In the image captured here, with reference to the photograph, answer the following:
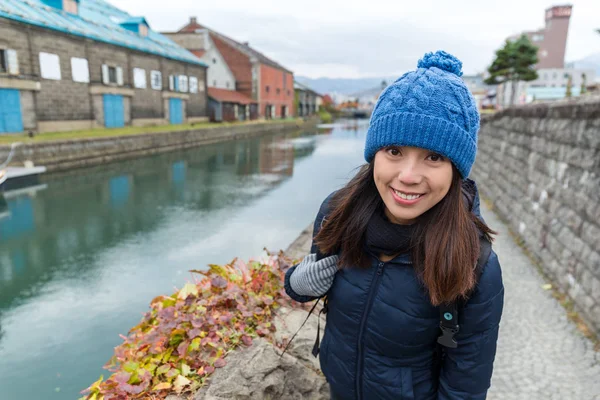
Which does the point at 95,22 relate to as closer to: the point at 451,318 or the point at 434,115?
the point at 434,115

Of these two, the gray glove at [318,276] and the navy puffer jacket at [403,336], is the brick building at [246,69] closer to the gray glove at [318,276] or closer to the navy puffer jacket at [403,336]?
the gray glove at [318,276]

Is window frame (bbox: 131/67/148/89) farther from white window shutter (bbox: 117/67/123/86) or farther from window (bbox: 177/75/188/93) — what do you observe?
window (bbox: 177/75/188/93)

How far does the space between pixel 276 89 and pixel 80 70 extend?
94.1 feet

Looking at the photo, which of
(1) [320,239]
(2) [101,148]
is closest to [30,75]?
(2) [101,148]

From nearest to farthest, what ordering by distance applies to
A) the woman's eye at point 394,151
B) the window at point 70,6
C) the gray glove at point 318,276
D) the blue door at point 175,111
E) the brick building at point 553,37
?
the woman's eye at point 394,151, the gray glove at point 318,276, the window at point 70,6, the blue door at point 175,111, the brick building at point 553,37

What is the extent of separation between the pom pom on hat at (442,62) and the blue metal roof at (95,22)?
761 inches

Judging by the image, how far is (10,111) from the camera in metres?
16.2

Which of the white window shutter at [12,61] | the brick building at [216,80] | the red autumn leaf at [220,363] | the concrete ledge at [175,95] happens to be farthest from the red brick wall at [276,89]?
the red autumn leaf at [220,363]

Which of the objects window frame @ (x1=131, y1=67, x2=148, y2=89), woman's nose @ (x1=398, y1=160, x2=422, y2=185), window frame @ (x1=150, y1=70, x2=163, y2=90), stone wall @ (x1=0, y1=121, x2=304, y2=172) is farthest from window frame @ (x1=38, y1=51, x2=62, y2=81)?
woman's nose @ (x1=398, y1=160, x2=422, y2=185)

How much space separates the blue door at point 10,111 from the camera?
16.0 meters

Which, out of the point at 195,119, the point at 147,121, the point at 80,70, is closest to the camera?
the point at 80,70

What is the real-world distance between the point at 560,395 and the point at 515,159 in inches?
218

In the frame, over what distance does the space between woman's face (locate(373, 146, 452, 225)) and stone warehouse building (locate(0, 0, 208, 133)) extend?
19138mm

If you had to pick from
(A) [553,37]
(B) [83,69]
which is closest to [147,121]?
(B) [83,69]
